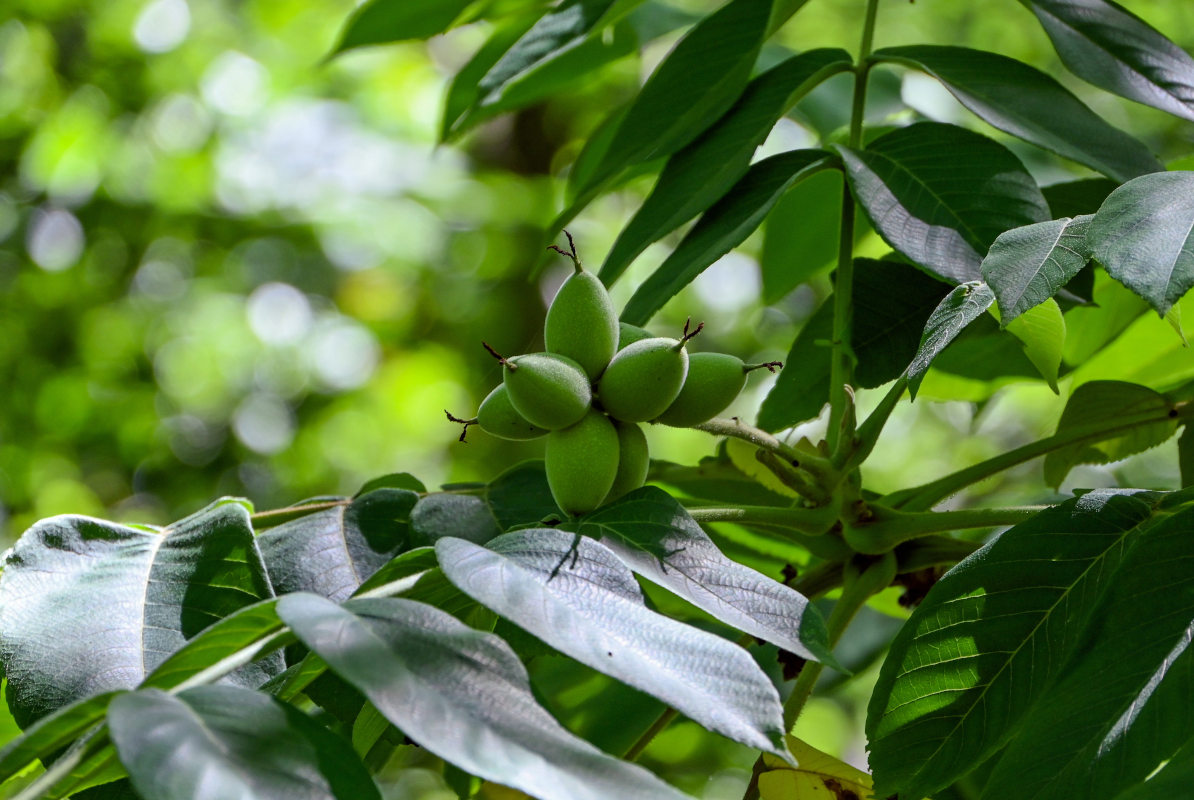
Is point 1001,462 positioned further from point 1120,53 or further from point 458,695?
point 458,695

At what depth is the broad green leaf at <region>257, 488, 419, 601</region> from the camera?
968 millimetres

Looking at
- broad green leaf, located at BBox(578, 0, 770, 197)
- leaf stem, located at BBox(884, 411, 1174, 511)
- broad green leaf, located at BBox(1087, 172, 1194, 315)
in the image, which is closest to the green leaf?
broad green leaf, located at BBox(578, 0, 770, 197)

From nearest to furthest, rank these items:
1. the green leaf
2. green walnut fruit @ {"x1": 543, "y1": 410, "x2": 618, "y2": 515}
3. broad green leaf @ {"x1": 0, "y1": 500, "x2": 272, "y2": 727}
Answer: broad green leaf @ {"x1": 0, "y1": 500, "x2": 272, "y2": 727} < green walnut fruit @ {"x1": 543, "y1": 410, "x2": 618, "y2": 515} < the green leaf

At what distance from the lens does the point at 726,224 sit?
40.4 inches

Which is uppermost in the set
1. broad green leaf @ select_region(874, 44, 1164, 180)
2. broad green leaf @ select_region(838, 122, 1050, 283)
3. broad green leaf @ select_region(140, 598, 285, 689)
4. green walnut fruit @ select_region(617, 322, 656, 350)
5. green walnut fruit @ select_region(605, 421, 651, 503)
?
broad green leaf @ select_region(874, 44, 1164, 180)

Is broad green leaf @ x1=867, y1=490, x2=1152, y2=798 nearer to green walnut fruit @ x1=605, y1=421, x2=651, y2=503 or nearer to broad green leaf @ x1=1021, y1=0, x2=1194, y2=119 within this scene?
green walnut fruit @ x1=605, y1=421, x2=651, y2=503

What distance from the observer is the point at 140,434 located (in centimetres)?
458

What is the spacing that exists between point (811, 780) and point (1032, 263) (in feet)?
1.64

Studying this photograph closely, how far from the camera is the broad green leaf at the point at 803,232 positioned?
1.54 metres

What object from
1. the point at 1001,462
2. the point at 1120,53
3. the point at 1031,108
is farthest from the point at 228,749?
the point at 1120,53

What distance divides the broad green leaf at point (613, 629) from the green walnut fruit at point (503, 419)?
19 centimetres

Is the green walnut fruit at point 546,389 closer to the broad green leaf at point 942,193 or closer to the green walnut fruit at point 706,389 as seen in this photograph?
the green walnut fruit at point 706,389

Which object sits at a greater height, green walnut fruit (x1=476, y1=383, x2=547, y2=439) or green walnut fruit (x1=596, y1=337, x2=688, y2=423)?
green walnut fruit (x1=596, y1=337, x2=688, y2=423)

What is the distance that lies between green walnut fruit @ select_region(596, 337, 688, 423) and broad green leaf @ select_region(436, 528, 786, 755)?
0.17m
